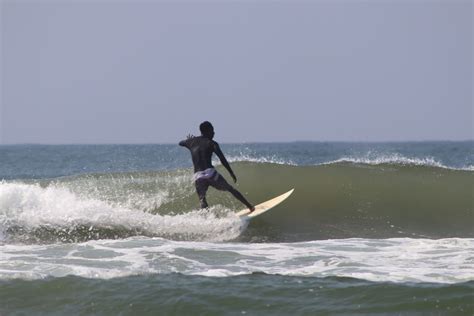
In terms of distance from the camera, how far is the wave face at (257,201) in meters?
10.9

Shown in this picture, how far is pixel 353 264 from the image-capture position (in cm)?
817

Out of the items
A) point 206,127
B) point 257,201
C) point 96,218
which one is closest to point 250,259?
point 206,127

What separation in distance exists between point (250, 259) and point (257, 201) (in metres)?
5.02

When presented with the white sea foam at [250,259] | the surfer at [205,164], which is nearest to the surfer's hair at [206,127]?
the surfer at [205,164]

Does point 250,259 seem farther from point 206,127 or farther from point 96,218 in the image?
point 96,218

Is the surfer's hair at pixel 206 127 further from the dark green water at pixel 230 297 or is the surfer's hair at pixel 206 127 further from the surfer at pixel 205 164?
the dark green water at pixel 230 297

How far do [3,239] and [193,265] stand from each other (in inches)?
142

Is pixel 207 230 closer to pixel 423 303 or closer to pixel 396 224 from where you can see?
pixel 396 224

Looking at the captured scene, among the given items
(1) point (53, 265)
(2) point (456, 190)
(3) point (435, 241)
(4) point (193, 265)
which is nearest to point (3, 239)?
(1) point (53, 265)

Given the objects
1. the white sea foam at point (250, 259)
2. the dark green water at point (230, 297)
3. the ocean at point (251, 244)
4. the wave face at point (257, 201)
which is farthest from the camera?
the wave face at point (257, 201)

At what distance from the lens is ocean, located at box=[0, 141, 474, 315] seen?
667 cm

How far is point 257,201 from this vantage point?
44.7 ft

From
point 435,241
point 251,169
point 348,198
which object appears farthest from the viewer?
point 251,169

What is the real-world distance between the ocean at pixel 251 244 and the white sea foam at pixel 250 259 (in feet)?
0.07
